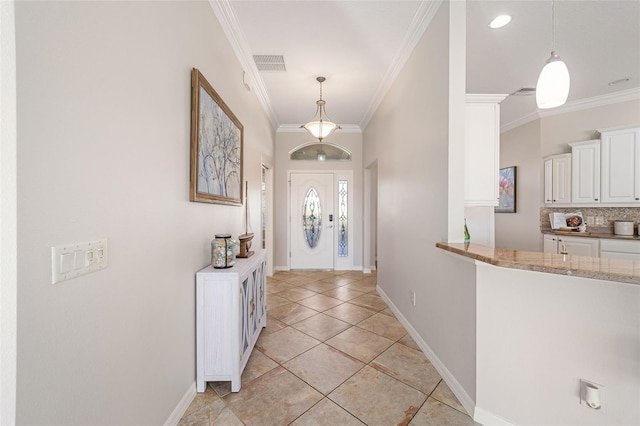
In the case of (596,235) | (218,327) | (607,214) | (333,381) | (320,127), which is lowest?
(333,381)

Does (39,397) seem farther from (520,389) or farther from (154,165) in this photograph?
(520,389)

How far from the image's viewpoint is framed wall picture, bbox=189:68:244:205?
5.43 ft

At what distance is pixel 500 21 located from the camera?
2.29 m

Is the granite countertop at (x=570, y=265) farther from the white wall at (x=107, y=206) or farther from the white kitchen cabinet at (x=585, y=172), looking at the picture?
the white kitchen cabinet at (x=585, y=172)

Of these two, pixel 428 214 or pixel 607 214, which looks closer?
pixel 428 214

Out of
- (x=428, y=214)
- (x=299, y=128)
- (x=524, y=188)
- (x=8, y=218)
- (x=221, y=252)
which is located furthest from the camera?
(x=299, y=128)

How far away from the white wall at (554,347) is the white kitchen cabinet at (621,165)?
3605 millimetres

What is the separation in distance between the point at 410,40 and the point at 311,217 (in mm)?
3472

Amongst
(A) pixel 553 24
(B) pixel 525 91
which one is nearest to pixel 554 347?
(A) pixel 553 24

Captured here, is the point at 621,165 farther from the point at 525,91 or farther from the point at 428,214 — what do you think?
the point at 428,214

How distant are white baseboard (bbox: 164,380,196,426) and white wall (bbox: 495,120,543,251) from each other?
5244mm

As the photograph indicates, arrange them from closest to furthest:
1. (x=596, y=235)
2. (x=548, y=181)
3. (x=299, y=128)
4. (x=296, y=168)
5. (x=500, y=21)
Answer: (x=500, y=21), (x=596, y=235), (x=548, y=181), (x=299, y=128), (x=296, y=168)

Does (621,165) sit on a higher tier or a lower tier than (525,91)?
→ lower

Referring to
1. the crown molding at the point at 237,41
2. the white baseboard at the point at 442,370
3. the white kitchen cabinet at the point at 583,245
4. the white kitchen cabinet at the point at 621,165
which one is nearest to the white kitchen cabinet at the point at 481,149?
the white baseboard at the point at 442,370
